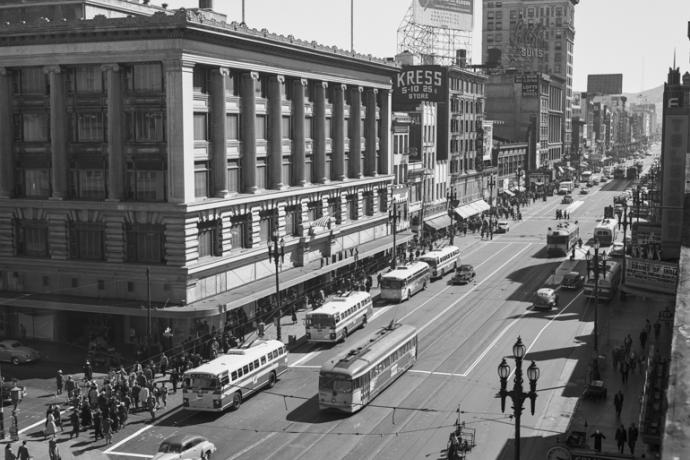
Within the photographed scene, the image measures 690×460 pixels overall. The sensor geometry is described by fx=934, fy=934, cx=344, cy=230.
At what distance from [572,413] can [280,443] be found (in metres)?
14.2

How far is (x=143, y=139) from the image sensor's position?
58.8m

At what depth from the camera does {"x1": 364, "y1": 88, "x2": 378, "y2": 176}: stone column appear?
8919 centimetres

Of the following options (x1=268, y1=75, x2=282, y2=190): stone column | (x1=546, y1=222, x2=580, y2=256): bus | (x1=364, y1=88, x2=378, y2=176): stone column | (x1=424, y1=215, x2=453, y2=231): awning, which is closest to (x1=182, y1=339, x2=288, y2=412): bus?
(x1=268, y1=75, x2=282, y2=190): stone column

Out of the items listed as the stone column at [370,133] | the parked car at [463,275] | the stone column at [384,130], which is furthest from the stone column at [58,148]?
the stone column at [384,130]

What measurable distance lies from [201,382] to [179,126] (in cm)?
1924

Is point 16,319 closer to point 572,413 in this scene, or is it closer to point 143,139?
point 143,139

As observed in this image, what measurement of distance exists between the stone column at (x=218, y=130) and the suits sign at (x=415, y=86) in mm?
50790

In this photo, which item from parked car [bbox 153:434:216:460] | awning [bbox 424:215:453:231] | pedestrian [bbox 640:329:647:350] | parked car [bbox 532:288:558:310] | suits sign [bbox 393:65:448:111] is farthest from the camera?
awning [bbox 424:215:453:231]

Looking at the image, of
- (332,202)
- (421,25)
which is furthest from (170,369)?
(421,25)

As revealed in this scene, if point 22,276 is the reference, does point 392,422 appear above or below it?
below

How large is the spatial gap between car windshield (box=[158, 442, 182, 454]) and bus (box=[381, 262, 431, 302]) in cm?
3593

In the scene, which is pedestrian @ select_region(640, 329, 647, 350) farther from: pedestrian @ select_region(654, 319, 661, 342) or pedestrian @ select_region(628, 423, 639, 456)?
pedestrian @ select_region(628, 423, 639, 456)

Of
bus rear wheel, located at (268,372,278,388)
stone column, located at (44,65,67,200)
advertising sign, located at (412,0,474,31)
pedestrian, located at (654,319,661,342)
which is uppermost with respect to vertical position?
advertising sign, located at (412,0,474,31)

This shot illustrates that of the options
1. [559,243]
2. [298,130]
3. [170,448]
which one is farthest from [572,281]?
[170,448]
